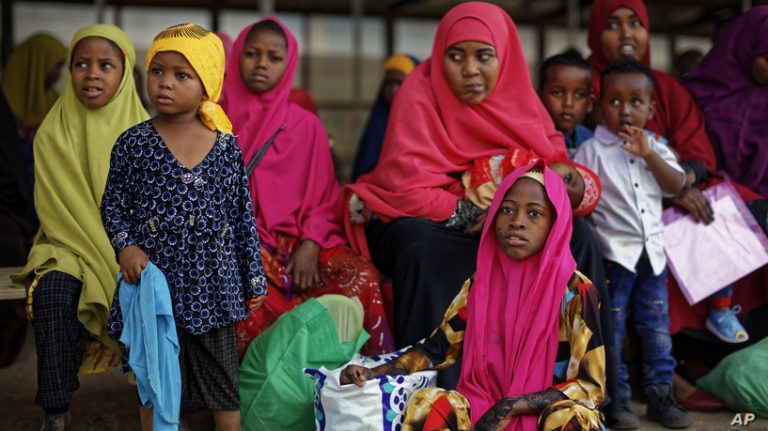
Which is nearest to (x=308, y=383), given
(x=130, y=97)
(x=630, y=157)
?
(x=130, y=97)

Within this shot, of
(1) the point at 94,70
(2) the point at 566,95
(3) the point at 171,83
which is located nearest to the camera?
(3) the point at 171,83

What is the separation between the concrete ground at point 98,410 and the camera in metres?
3.66

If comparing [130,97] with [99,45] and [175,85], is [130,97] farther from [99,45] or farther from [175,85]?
[175,85]

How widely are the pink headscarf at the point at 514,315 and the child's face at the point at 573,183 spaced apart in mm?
577

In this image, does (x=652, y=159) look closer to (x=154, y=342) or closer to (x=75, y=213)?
(x=154, y=342)

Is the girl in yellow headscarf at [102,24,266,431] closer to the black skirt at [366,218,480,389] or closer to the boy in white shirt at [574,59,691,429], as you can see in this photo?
the black skirt at [366,218,480,389]

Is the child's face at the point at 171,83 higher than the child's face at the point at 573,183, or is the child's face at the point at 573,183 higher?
the child's face at the point at 171,83

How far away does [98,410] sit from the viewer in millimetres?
3840

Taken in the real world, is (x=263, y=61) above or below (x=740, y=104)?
above

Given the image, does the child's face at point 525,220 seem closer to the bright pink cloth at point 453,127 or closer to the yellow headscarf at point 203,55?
the bright pink cloth at point 453,127

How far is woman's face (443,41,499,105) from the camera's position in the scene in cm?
392

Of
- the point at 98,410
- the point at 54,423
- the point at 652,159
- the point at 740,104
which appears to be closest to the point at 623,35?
the point at 740,104

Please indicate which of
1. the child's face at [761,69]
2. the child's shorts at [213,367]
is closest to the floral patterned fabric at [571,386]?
the child's shorts at [213,367]

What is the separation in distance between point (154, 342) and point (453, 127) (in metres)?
1.78
